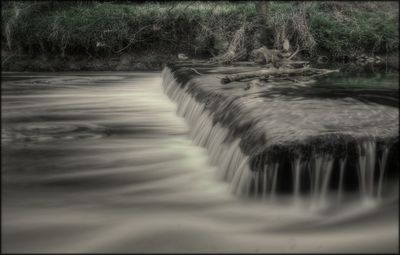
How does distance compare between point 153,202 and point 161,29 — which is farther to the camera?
point 161,29

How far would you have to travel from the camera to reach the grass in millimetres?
15547

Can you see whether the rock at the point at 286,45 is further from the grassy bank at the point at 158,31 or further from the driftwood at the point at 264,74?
the driftwood at the point at 264,74

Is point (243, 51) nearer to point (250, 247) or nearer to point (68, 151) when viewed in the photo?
point (68, 151)

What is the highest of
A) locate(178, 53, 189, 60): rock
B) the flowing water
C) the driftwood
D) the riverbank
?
the driftwood

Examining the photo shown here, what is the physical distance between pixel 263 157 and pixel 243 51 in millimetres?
9976

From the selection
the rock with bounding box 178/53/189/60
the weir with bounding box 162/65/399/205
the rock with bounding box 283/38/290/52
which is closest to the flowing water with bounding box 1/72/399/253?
the weir with bounding box 162/65/399/205

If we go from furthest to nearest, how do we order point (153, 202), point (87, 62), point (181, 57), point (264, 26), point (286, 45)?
point (87, 62)
point (181, 57)
point (264, 26)
point (286, 45)
point (153, 202)

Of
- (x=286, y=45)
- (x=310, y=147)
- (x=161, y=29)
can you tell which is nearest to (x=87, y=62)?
(x=161, y=29)

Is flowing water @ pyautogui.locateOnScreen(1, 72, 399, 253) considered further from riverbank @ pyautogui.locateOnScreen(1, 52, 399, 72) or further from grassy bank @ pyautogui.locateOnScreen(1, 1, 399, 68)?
grassy bank @ pyautogui.locateOnScreen(1, 1, 399, 68)

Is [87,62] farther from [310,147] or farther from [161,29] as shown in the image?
[310,147]

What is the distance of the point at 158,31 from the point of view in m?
16.4

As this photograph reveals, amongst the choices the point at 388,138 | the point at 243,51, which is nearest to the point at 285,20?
the point at 243,51

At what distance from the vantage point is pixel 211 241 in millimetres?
3748

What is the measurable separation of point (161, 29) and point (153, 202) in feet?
40.8
